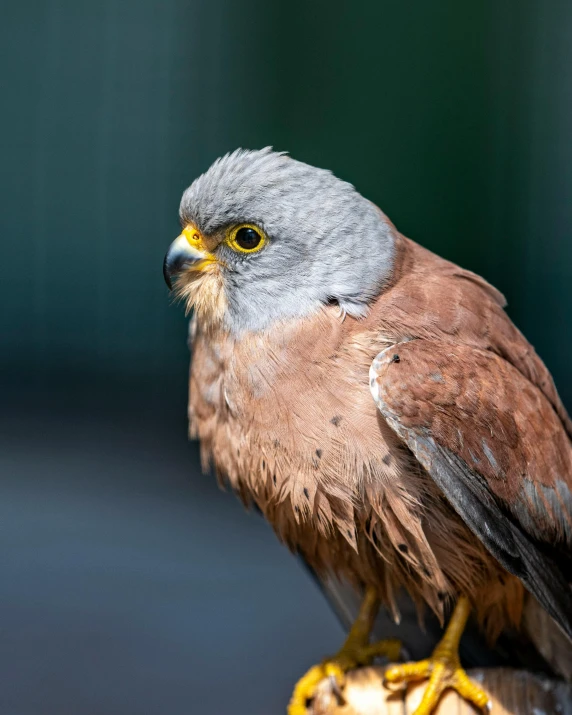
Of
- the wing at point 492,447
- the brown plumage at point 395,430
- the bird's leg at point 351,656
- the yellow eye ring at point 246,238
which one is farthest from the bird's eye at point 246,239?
the bird's leg at point 351,656

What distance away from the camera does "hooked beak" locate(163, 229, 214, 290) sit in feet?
6.89

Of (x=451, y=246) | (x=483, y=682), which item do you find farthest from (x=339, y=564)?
(x=451, y=246)

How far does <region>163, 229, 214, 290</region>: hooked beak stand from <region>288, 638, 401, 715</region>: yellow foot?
3.54 feet

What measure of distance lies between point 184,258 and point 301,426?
53 centimetres

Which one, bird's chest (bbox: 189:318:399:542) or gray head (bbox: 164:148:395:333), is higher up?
gray head (bbox: 164:148:395:333)

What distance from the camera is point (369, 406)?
1.86 m

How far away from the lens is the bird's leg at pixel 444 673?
2.01 meters

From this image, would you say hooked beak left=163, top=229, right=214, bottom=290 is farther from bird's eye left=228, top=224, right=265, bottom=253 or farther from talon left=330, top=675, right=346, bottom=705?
talon left=330, top=675, right=346, bottom=705

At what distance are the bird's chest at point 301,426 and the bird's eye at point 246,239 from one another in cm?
23

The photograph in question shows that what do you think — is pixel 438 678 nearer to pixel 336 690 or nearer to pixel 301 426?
pixel 336 690

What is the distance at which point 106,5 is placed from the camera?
17.0ft

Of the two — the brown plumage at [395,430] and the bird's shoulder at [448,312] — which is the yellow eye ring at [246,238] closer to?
the brown plumage at [395,430]

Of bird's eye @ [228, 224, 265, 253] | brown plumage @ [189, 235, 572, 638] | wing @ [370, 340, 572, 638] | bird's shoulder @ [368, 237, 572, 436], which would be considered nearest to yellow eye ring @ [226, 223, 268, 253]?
bird's eye @ [228, 224, 265, 253]

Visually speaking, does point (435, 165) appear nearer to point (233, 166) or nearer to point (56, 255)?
point (56, 255)
